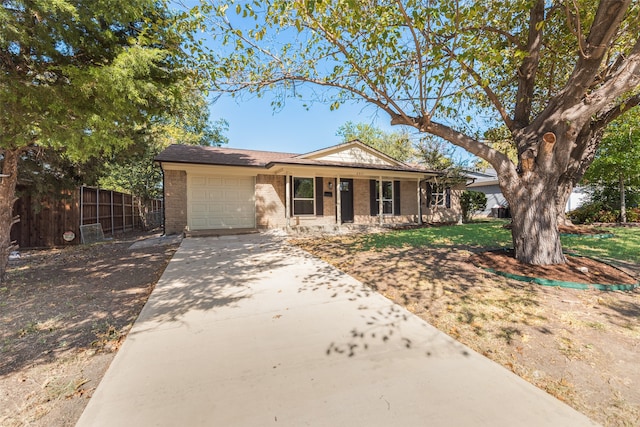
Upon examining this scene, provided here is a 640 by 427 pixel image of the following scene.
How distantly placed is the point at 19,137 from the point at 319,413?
5566 millimetres

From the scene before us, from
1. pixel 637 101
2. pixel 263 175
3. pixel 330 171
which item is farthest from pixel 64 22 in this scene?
pixel 637 101

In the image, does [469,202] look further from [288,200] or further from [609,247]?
[288,200]

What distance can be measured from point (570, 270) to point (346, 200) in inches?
360

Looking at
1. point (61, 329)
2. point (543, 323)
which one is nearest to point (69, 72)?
point (61, 329)

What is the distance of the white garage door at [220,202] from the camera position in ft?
35.1

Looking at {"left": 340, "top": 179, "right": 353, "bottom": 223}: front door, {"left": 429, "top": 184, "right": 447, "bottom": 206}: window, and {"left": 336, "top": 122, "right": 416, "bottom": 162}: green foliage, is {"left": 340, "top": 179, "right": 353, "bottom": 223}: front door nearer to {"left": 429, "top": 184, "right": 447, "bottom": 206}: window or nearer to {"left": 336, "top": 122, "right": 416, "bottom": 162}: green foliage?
{"left": 429, "top": 184, "right": 447, "bottom": 206}: window

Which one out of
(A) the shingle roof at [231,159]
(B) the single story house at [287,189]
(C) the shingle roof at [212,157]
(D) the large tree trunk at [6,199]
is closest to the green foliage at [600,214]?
(B) the single story house at [287,189]

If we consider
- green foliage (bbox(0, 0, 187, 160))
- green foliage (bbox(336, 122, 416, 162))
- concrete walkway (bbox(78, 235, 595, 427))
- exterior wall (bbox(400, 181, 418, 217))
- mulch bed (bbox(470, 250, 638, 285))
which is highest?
green foliage (bbox(336, 122, 416, 162))

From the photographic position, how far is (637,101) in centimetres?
530

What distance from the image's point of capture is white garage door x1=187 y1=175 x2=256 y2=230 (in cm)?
1070

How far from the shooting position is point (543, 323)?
2.93 m

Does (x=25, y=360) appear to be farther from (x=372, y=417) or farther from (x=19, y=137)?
(x=19, y=137)

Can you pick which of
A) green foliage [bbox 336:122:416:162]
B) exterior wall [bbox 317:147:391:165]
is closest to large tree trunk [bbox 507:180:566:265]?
exterior wall [bbox 317:147:391:165]

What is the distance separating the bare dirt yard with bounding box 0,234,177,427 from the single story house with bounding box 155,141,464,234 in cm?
485
